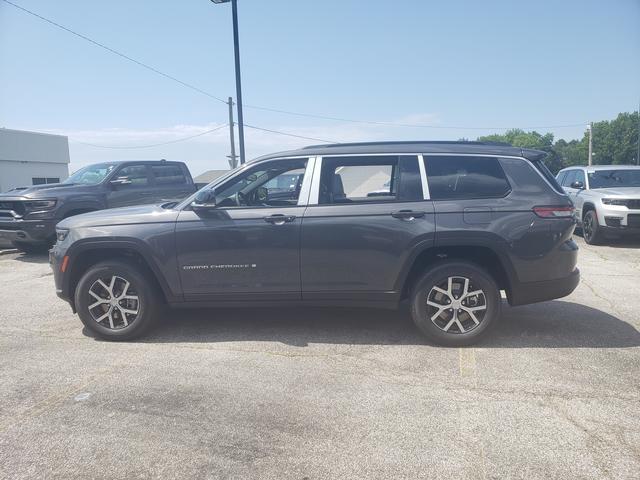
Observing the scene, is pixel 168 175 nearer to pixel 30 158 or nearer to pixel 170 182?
pixel 170 182

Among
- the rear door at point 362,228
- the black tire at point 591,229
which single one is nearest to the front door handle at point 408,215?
the rear door at point 362,228

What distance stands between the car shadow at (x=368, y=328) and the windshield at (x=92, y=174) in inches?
214

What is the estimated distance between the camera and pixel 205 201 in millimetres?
4344

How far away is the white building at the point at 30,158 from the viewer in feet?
113

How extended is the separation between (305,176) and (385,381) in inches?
78.5

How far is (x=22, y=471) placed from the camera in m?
2.61

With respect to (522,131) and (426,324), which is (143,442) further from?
(522,131)

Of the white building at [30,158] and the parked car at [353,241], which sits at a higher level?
the white building at [30,158]

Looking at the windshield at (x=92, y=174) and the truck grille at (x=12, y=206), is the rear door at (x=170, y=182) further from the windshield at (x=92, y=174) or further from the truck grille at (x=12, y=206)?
the truck grille at (x=12, y=206)

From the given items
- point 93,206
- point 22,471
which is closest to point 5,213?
point 93,206

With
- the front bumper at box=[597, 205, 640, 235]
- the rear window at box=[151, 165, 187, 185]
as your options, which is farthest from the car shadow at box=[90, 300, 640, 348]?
the rear window at box=[151, 165, 187, 185]

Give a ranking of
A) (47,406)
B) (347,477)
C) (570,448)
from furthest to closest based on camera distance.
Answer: (47,406) < (570,448) < (347,477)

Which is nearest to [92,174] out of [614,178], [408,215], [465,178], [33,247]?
[33,247]

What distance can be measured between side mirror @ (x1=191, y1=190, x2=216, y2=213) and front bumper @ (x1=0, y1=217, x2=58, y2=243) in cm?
574
